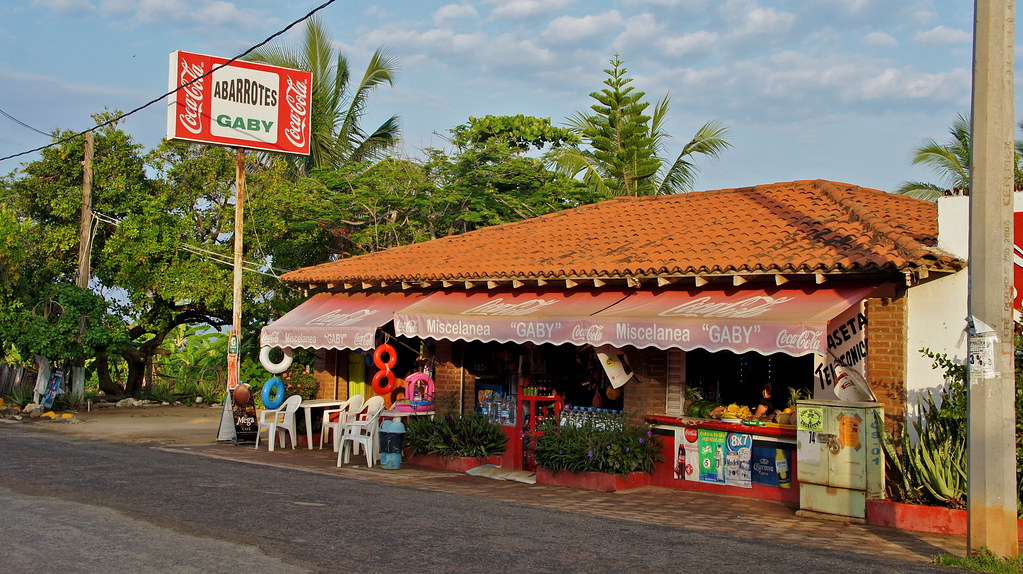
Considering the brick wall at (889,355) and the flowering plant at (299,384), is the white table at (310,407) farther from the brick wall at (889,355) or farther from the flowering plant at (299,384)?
the brick wall at (889,355)

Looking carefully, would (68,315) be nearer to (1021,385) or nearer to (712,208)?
(712,208)

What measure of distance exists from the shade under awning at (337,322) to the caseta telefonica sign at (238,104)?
176 inches

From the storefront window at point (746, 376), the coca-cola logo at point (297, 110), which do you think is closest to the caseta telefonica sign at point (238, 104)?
the coca-cola logo at point (297, 110)

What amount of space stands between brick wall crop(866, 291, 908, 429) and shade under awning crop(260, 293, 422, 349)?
6.91 m

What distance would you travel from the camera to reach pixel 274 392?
16.2 m

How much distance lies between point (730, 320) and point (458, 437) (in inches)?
191

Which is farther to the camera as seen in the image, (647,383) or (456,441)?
(456,441)

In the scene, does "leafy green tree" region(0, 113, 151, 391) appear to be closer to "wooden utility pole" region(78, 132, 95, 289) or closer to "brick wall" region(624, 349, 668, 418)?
"wooden utility pole" region(78, 132, 95, 289)

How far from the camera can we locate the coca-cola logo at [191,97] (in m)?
17.8

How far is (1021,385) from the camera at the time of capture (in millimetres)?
8375

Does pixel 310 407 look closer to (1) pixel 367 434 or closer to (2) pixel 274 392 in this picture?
(2) pixel 274 392

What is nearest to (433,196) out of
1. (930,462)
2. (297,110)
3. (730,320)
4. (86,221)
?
(297,110)

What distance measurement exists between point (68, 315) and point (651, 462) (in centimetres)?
1646

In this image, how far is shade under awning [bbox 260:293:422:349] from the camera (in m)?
13.9
